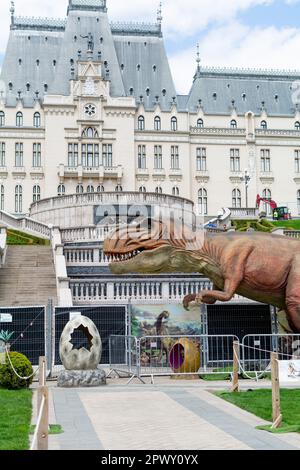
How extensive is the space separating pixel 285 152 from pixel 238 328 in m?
61.7

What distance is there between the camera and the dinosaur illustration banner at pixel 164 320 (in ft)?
68.9

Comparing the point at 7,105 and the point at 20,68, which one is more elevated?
the point at 20,68

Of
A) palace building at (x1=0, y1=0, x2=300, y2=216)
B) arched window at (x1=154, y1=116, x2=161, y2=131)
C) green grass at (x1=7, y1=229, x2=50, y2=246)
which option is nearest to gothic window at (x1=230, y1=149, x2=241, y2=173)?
palace building at (x1=0, y1=0, x2=300, y2=216)

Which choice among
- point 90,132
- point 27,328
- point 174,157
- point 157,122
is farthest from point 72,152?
point 27,328

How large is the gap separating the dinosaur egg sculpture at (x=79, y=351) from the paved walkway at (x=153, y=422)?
0.98 metres

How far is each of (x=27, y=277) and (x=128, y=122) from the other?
4775 cm

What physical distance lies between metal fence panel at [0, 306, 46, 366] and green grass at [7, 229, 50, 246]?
17.6 meters

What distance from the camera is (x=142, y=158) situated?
75.1 metres

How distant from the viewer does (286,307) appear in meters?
18.1

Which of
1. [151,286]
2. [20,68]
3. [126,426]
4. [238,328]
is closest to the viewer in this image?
[126,426]

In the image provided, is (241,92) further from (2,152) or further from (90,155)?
(2,152)

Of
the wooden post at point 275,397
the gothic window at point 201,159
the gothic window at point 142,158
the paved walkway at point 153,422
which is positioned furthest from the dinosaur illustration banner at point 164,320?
the gothic window at point 201,159

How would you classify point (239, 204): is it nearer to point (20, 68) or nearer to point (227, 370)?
point (20, 68)
